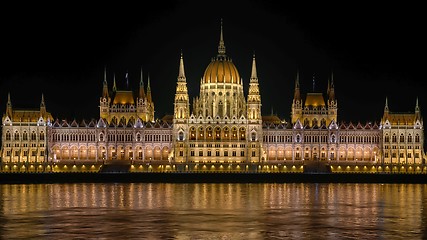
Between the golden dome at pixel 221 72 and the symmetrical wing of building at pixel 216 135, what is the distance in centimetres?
18

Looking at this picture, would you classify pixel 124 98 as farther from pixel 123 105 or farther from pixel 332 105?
pixel 332 105

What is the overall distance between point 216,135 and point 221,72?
12.0 m

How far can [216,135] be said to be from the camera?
158 metres

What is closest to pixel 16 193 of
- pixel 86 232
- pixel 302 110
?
pixel 86 232

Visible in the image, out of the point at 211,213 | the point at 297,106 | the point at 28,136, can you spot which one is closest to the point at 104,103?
the point at 28,136

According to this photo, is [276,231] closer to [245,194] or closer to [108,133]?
[245,194]

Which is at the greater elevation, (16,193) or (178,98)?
(178,98)

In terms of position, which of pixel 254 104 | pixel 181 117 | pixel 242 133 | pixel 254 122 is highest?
pixel 254 104

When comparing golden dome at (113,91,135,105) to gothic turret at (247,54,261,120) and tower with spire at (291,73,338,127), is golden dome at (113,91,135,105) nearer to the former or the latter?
gothic turret at (247,54,261,120)

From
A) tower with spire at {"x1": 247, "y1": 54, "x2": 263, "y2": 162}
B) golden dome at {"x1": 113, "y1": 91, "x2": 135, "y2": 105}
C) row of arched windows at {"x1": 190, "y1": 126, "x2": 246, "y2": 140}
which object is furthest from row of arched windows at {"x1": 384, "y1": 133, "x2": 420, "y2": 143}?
golden dome at {"x1": 113, "y1": 91, "x2": 135, "y2": 105}

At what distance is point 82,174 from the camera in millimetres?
133625

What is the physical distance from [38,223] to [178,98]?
3467 inches

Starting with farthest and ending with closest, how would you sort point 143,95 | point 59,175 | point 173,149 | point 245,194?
point 143,95, point 173,149, point 59,175, point 245,194

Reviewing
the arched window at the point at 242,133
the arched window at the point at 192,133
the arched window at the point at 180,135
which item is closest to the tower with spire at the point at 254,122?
the arched window at the point at 242,133
